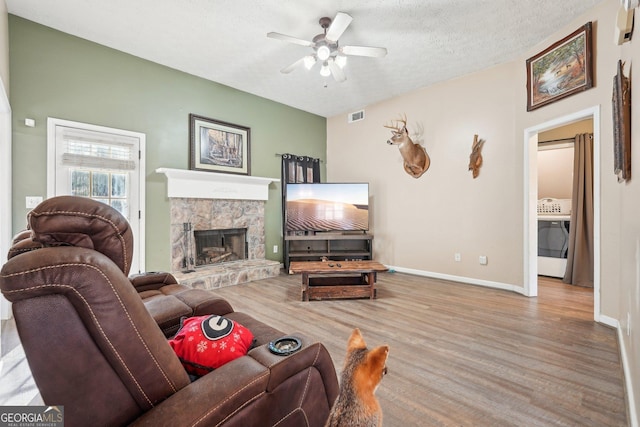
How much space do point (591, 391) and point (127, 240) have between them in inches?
101

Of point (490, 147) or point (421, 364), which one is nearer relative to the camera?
point (421, 364)

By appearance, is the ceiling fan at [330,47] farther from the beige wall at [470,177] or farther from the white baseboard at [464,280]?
the white baseboard at [464,280]

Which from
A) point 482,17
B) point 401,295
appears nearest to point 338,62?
point 482,17

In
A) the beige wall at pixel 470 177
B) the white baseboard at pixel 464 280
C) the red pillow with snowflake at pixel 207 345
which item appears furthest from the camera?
the white baseboard at pixel 464 280

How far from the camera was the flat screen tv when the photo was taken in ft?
16.5

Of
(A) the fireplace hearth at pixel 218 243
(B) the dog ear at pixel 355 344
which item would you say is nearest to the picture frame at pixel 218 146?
(A) the fireplace hearth at pixel 218 243

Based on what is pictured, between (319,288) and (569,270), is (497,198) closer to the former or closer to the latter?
(569,270)

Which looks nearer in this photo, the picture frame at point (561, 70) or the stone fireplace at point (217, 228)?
the picture frame at point (561, 70)

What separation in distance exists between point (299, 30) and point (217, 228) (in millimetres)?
2924

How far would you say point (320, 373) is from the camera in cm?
112

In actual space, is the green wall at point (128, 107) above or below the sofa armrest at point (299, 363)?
above

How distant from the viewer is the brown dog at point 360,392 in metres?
0.82

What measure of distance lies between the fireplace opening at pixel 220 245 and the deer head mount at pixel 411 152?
9.60ft
